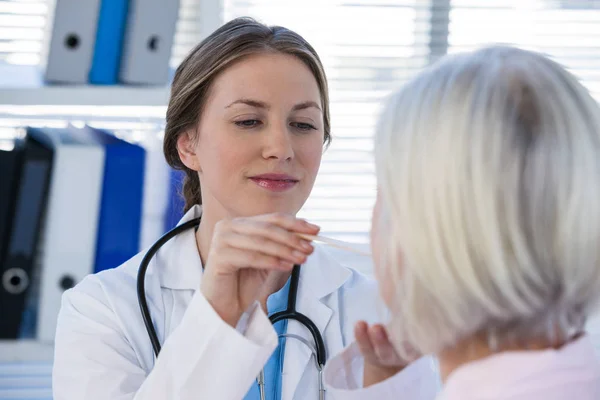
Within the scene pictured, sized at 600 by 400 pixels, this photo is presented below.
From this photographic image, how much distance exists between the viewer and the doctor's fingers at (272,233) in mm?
997

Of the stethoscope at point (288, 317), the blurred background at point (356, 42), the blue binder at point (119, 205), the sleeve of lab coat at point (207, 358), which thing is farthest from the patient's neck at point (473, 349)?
the blurred background at point (356, 42)

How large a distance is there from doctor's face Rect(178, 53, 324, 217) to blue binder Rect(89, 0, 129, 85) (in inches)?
15.8

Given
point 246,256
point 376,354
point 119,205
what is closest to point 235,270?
point 246,256

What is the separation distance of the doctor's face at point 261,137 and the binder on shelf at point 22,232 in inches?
17.5

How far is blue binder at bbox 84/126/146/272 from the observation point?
1644 mm

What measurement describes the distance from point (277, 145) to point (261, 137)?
0.04 metres

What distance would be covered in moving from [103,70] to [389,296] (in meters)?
1.08

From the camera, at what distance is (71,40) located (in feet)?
5.45

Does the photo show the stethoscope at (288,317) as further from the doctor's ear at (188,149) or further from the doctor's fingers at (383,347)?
the doctor's fingers at (383,347)

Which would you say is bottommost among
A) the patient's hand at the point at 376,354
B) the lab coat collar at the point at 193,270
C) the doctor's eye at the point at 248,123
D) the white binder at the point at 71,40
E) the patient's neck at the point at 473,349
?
the patient's hand at the point at 376,354

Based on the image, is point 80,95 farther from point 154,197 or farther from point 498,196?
point 498,196

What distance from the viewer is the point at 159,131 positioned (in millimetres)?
2123

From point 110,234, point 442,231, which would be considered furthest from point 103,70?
point 442,231

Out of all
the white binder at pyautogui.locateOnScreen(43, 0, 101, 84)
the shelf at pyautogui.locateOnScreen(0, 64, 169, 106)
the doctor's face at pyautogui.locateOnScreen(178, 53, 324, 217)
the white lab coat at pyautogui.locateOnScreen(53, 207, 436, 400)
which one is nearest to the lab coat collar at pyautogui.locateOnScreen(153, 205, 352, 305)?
the white lab coat at pyautogui.locateOnScreen(53, 207, 436, 400)
